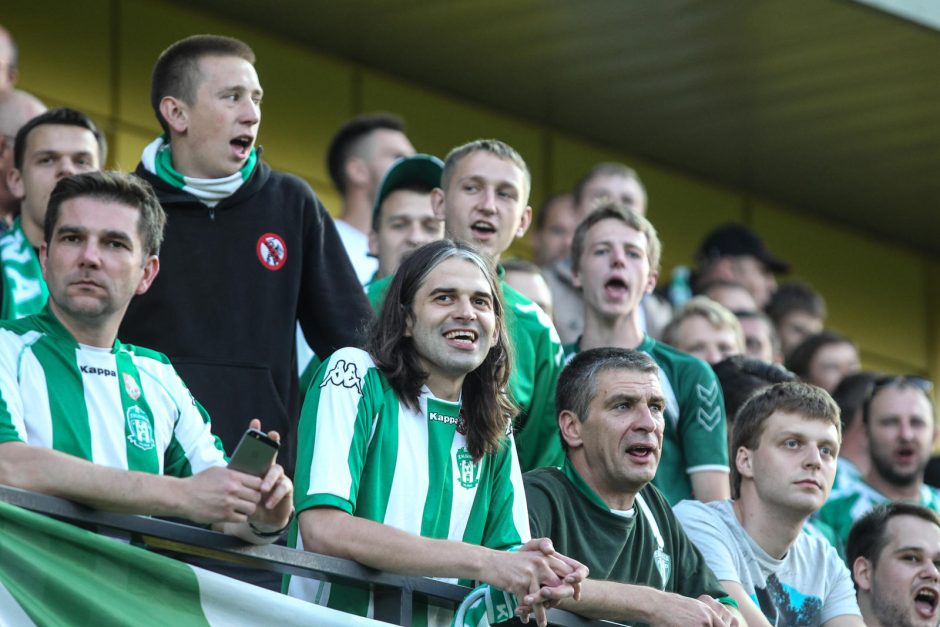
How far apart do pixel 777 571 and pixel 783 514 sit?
0.75 ft

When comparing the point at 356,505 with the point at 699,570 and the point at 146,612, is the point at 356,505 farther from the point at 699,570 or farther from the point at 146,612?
the point at 699,570

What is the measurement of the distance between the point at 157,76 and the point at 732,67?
23.9 feet

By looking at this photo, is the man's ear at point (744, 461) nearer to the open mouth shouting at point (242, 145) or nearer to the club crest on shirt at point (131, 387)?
the open mouth shouting at point (242, 145)

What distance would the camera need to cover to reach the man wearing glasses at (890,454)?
29.8ft

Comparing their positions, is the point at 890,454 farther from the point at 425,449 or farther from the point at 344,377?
the point at 344,377

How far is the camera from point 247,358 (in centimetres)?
646

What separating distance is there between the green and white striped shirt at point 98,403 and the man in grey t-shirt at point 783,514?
2.09 metres

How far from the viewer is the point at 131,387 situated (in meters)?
5.60

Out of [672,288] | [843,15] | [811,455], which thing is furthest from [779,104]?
[811,455]

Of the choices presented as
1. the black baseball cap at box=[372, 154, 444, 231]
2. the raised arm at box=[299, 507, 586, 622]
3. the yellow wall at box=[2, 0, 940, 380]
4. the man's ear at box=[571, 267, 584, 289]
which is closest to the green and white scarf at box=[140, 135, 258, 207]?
the black baseball cap at box=[372, 154, 444, 231]

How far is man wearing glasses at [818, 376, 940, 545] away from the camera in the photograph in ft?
29.8

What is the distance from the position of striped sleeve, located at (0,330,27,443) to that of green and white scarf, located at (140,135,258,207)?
128 centimetres

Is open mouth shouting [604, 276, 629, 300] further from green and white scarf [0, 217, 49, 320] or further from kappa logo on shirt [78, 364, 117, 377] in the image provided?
kappa logo on shirt [78, 364, 117, 377]

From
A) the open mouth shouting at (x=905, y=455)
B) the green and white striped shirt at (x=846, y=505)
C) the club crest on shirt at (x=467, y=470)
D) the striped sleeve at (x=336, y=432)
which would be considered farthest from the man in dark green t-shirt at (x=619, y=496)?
the open mouth shouting at (x=905, y=455)
